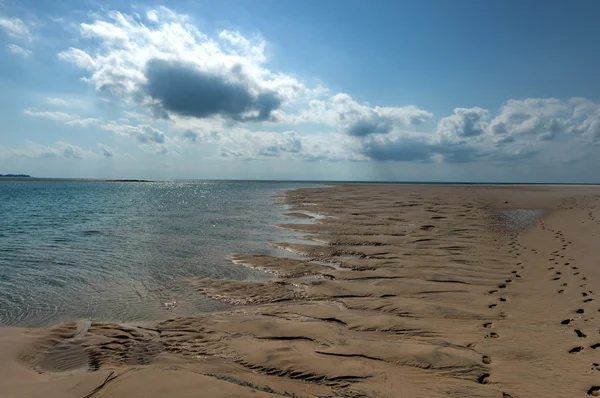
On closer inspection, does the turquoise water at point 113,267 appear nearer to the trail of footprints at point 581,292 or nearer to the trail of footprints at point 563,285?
the trail of footprints at point 563,285

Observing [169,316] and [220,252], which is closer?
[169,316]

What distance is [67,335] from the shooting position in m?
7.28

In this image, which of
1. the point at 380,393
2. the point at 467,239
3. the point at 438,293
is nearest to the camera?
the point at 380,393

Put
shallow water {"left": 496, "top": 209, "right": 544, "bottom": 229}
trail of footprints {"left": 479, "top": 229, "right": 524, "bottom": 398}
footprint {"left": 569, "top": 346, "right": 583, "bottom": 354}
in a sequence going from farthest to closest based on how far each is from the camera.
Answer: shallow water {"left": 496, "top": 209, "right": 544, "bottom": 229} < footprint {"left": 569, "top": 346, "right": 583, "bottom": 354} < trail of footprints {"left": 479, "top": 229, "right": 524, "bottom": 398}

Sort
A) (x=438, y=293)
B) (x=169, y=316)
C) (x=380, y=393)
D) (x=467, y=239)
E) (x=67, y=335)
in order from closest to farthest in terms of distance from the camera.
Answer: (x=380, y=393) → (x=67, y=335) → (x=169, y=316) → (x=438, y=293) → (x=467, y=239)

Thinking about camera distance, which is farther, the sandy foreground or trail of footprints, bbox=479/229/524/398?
trail of footprints, bbox=479/229/524/398

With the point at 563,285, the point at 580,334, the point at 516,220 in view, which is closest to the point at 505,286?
the point at 563,285

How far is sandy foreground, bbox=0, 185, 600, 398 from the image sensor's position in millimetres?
5203

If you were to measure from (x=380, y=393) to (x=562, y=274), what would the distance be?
964 cm

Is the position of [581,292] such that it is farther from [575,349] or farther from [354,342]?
[354,342]

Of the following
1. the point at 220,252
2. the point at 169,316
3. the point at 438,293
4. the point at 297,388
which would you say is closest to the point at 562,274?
the point at 438,293

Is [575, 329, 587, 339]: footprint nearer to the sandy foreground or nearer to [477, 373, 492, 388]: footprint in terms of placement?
the sandy foreground

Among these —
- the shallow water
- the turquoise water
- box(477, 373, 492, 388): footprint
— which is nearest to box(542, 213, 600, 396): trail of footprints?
box(477, 373, 492, 388): footprint

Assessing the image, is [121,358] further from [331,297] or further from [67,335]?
[331,297]
